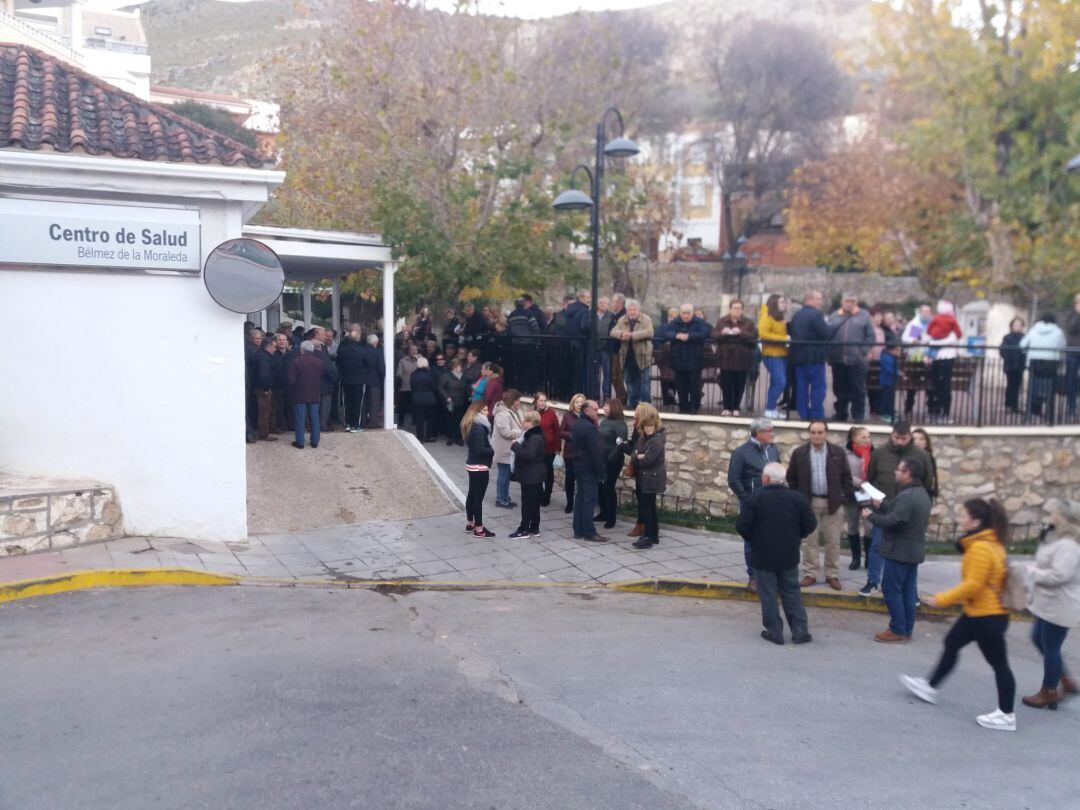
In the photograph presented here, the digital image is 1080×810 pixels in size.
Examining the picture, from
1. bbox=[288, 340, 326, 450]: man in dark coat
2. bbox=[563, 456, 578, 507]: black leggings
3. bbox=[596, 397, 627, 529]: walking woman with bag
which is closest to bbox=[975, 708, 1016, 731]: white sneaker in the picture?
bbox=[596, 397, 627, 529]: walking woman with bag

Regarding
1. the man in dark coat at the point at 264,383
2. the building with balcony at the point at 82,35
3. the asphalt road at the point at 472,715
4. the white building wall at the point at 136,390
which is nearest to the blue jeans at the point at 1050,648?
the asphalt road at the point at 472,715

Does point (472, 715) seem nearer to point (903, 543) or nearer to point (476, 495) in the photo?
point (903, 543)

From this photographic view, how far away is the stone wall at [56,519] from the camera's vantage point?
909cm

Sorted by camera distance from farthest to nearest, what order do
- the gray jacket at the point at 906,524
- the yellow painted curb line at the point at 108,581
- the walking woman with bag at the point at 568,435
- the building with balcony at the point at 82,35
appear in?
1. the building with balcony at the point at 82,35
2. the walking woman with bag at the point at 568,435
3. the yellow painted curb line at the point at 108,581
4. the gray jacket at the point at 906,524

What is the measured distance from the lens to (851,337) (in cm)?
1227

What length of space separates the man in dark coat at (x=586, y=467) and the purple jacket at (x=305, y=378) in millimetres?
4052

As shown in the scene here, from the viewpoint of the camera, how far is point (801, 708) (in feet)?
21.3

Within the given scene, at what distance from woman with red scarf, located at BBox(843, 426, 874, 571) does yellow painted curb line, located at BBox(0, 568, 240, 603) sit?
6437 mm

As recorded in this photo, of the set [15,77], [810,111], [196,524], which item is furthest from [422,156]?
[810,111]

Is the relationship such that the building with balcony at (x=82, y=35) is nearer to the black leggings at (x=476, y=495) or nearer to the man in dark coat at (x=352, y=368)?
the man in dark coat at (x=352, y=368)

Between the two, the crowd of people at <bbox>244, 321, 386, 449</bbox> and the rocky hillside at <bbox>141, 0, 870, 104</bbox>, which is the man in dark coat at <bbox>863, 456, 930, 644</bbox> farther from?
the rocky hillside at <bbox>141, 0, 870, 104</bbox>

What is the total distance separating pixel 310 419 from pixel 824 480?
7425mm

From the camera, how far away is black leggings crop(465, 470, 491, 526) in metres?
11.1

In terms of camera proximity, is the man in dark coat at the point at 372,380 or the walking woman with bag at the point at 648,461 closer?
the walking woman with bag at the point at 648,461
